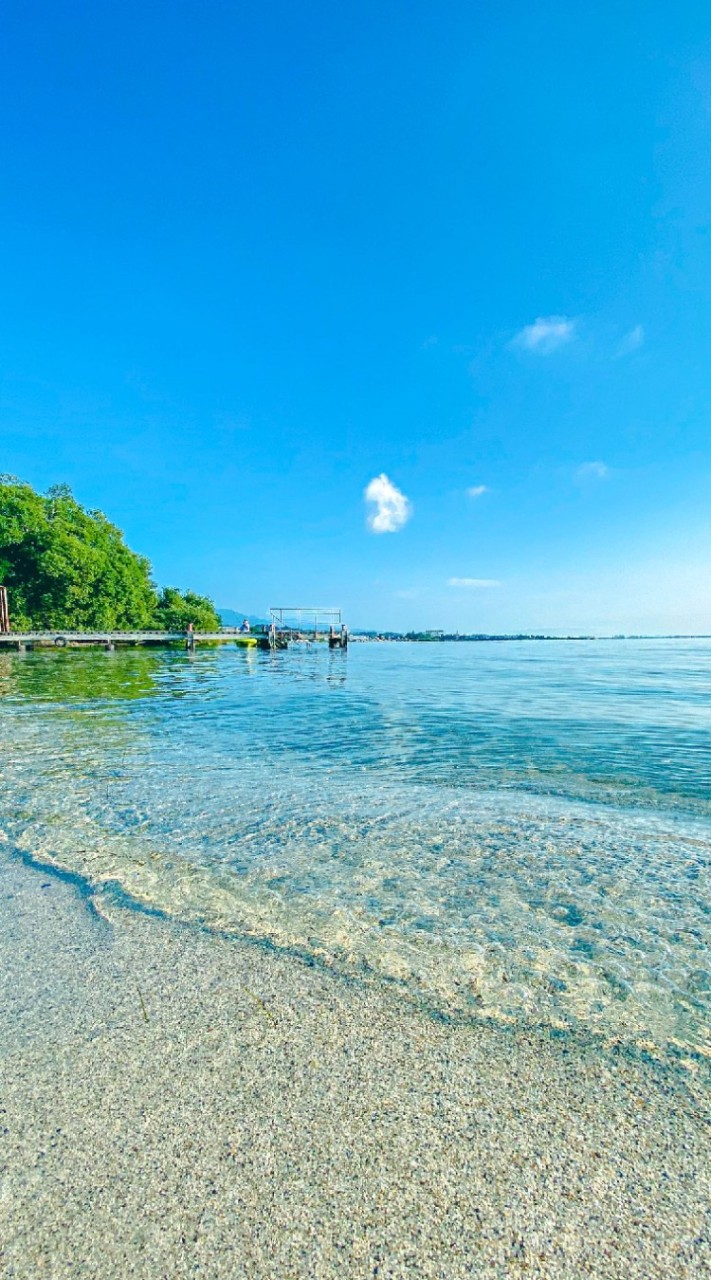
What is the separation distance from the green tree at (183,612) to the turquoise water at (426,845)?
2442 inches

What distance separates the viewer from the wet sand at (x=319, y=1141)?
1.49 m

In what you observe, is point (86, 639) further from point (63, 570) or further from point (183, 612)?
point (183, 612)

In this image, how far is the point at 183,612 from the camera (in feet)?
237

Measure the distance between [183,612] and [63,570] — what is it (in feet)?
64.1

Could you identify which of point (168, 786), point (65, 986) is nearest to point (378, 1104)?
point (65, 986)

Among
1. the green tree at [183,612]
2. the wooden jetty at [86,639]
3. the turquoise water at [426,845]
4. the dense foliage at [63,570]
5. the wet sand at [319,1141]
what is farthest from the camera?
the green tree at [183,612]

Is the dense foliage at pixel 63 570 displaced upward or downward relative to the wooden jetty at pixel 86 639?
upward

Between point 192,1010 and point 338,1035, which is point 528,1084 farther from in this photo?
point 192,1010

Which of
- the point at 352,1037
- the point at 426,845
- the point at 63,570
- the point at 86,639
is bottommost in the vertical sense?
the point at 426,845

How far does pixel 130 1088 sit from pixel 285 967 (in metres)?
1.00

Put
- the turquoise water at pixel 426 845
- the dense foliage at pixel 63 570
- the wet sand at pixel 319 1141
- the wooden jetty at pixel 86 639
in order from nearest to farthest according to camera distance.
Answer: the wet sand at pixel 319 1141, the turquoise water at pixel 426 845, the wooden jetty at pixel 86 639, the dense foliage at pixel 63 570

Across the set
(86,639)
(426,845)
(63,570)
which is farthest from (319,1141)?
(63,570)

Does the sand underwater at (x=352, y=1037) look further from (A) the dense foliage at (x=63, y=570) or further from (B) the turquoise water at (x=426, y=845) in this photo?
(A) the dense foliage at (x=63, y=570)

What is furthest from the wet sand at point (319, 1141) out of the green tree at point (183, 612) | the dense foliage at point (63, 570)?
the green tree at point (183, 612)
